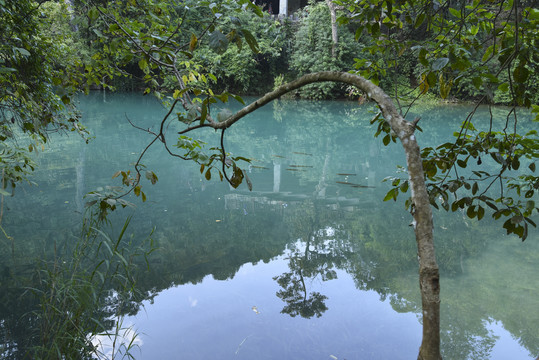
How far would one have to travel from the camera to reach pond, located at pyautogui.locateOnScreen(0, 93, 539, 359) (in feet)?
10.2

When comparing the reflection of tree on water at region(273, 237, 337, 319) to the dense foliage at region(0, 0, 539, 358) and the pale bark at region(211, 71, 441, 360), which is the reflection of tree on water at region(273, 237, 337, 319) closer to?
the dense foliage at region(0, 0, 539, 358)

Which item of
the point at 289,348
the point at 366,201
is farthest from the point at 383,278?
the point at 366,201

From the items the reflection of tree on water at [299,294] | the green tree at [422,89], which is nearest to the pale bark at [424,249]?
the green tree at [422,89]

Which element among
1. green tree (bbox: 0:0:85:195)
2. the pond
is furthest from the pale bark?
green tree (bbox: 0:0:85:195)

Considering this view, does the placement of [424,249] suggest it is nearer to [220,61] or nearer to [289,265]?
[220,61]

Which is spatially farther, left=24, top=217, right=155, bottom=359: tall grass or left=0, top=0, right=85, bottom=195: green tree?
left=0, top=0, right=85, bottom=195: green tree

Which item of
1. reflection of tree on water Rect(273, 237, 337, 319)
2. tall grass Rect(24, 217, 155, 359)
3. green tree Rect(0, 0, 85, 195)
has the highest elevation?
green tree Rect(0, 0, 85, 195)

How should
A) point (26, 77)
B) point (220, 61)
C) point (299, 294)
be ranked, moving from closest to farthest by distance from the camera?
1. point (220, 61)
2. point (26, 77)
3. point (299, 294)

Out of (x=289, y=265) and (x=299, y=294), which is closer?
(x=299, y=294)

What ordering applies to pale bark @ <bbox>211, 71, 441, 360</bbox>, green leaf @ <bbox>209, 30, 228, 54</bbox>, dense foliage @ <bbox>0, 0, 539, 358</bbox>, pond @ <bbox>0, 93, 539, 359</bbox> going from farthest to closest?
pond @ <bbox>0, 93, 539, 359</bbox> → dense foliage @ <bbox>0, 0, 539, 358</bbox> → green leaf @ <bbox>209, 30, 228, 54</bbox> → pale bark @ <bbox>211, 71, 441, 360</bbox>

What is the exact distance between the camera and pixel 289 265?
14.0 feet

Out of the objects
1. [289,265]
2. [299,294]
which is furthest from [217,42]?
[289,265]

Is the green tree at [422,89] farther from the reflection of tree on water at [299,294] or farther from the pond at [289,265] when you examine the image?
the reflection of tree on water at [299,294]

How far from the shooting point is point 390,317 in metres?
3.41
